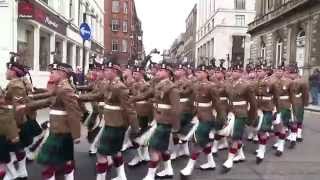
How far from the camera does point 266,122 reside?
11273 millimetres

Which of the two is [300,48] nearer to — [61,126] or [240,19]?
[61,126]

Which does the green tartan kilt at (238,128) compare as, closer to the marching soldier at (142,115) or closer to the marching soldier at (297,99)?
the marching soldier at (142,115)

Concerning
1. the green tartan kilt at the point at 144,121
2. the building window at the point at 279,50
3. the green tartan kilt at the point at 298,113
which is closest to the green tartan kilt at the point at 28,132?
the green tartan kilt at the point at 144,121

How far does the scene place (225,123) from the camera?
414 inches

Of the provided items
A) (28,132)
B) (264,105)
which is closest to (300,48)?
(264,105)

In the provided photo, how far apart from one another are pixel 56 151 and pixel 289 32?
137 ft

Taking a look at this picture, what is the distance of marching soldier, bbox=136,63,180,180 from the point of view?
27.9 feet

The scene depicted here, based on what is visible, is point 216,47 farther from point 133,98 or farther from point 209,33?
point 133,98

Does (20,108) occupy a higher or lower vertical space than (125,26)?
lower

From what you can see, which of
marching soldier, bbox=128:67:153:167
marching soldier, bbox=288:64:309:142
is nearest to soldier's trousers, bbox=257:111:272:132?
marching soldier, bbox=288:64:309:142

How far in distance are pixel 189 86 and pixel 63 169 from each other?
13.2 feet

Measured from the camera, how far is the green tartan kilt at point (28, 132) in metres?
9.12

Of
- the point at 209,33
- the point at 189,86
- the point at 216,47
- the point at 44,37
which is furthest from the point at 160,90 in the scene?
the point at 209,33

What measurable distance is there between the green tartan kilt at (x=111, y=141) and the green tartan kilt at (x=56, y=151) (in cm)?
82
